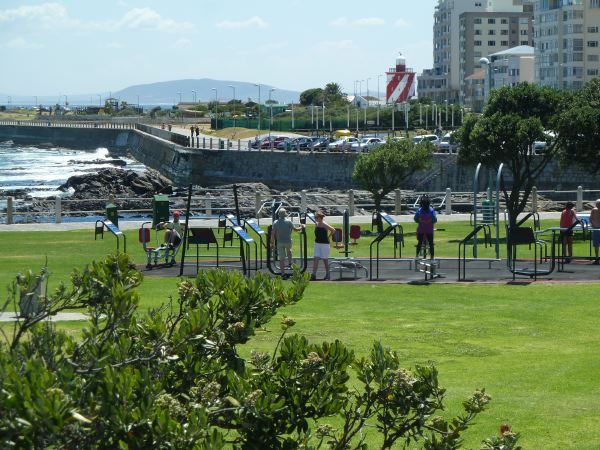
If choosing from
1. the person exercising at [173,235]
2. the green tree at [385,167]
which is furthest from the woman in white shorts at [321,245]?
the green tree at [385,167]

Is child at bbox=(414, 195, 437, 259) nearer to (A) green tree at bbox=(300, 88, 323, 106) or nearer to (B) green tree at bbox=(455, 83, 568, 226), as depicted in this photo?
(B) green tree at bbox=(455, 83, 568, 226)

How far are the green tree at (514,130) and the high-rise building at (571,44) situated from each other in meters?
101

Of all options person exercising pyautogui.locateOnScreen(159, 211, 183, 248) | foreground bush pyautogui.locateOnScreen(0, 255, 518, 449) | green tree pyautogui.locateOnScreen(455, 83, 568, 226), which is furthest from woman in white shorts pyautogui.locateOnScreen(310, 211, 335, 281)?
foreground bush pyautogui.locateOnScreen(0, 255, 518, 449)

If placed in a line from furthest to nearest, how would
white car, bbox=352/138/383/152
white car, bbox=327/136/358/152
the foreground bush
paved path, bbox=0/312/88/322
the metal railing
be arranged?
white car, bbox=327/136/358/152 → white car, bbox=352/138/383/152 → the metal railing → paved path, bbox=0/312/88/322 → the foreground bush

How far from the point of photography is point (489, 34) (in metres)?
184

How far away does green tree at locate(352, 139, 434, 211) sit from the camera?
42375 mm

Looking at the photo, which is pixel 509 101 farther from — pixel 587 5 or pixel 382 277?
pixel 587 5

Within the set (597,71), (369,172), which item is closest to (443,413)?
(369,172)

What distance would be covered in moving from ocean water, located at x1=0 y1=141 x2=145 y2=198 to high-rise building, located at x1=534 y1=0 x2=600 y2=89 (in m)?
48.8

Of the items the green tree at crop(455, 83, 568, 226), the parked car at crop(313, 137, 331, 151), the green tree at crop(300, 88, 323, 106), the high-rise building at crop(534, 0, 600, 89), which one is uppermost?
the high-rise building at crop(534, 0, 600, 89)

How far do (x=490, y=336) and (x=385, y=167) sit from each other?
25812 mm

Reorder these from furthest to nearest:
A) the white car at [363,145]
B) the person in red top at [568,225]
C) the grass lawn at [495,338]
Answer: the white car at [363,145], the person in red top at [568,225], the grass lawn at [495,338]

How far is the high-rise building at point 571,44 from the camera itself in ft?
445

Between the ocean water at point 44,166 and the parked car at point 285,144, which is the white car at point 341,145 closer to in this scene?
the parked car at point 285,144
